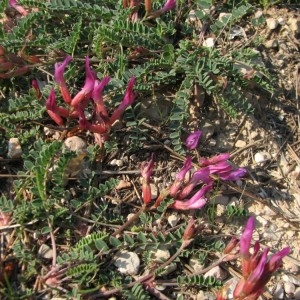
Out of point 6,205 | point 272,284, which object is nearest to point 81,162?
point 6,205

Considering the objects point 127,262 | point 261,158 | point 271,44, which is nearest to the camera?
point 127,262

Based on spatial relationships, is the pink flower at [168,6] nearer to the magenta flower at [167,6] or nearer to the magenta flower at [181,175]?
the magenta flower at [167,6]

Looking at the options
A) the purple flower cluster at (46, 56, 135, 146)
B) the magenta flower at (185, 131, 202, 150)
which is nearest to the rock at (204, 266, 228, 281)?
the magenta flower at (185, 131, 202, 150)

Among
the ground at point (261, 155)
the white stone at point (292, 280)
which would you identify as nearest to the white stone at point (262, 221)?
the ground at point (261, 155)

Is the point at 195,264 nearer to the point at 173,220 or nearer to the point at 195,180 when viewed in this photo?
the point at 173,220

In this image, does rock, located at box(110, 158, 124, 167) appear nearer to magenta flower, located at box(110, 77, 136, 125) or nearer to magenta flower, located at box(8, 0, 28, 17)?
magenta flower, located at box(110, 77, 136, 125)

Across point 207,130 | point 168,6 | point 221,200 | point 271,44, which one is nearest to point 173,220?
point 221,200

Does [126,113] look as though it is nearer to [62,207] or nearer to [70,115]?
[70,115]
